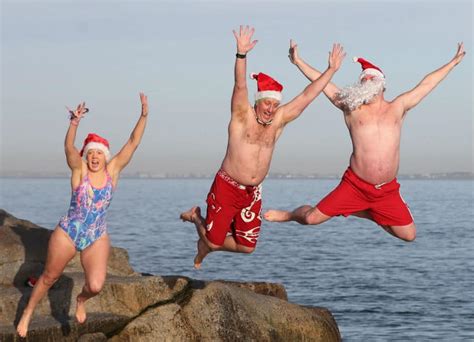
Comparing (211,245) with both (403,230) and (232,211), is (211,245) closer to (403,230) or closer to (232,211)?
(232,211)

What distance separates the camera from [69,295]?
59.8 feet

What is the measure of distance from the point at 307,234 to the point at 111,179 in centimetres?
6720

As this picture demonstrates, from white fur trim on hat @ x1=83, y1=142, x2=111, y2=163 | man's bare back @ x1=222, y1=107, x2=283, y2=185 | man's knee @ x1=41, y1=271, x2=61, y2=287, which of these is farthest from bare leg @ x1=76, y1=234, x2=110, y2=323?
man's bare back @ x1=222, y1=107, x2=283, y2=185

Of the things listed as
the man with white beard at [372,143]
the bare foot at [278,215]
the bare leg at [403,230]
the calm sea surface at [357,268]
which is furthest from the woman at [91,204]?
the calm sea surface at [357,268]

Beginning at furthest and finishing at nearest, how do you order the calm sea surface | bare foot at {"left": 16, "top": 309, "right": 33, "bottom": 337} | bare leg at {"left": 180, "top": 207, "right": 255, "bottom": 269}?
1. the calm sea surface
2. bare foot at {"left": 16, "top": 309, "right": 33, "bottom": 337}
3. bare leg at {"left": 180, "top": 207, "right": 255, "bottom": 269}

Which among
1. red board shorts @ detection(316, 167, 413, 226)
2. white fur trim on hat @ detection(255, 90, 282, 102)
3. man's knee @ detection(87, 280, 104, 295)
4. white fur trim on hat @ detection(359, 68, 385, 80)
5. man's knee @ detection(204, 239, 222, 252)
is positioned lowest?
man's knee @ detection(87, 280, 104, 295)

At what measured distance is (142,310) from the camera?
18453mm

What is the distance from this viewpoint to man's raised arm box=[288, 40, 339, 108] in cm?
1479

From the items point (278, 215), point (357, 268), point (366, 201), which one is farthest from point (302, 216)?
point (357, 268)

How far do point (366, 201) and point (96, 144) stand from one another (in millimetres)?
3894

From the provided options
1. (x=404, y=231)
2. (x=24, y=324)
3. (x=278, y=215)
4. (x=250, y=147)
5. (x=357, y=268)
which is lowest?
(x=357, y=268)

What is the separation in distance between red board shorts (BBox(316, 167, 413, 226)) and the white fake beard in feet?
3.40

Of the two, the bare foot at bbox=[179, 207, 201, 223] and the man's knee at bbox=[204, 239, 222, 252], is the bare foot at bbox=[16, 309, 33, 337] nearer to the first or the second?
the bare foot at bbox=[179, 207, 201, 223]

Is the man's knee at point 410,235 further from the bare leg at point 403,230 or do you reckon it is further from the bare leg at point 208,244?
the bare leg at point 208,244
